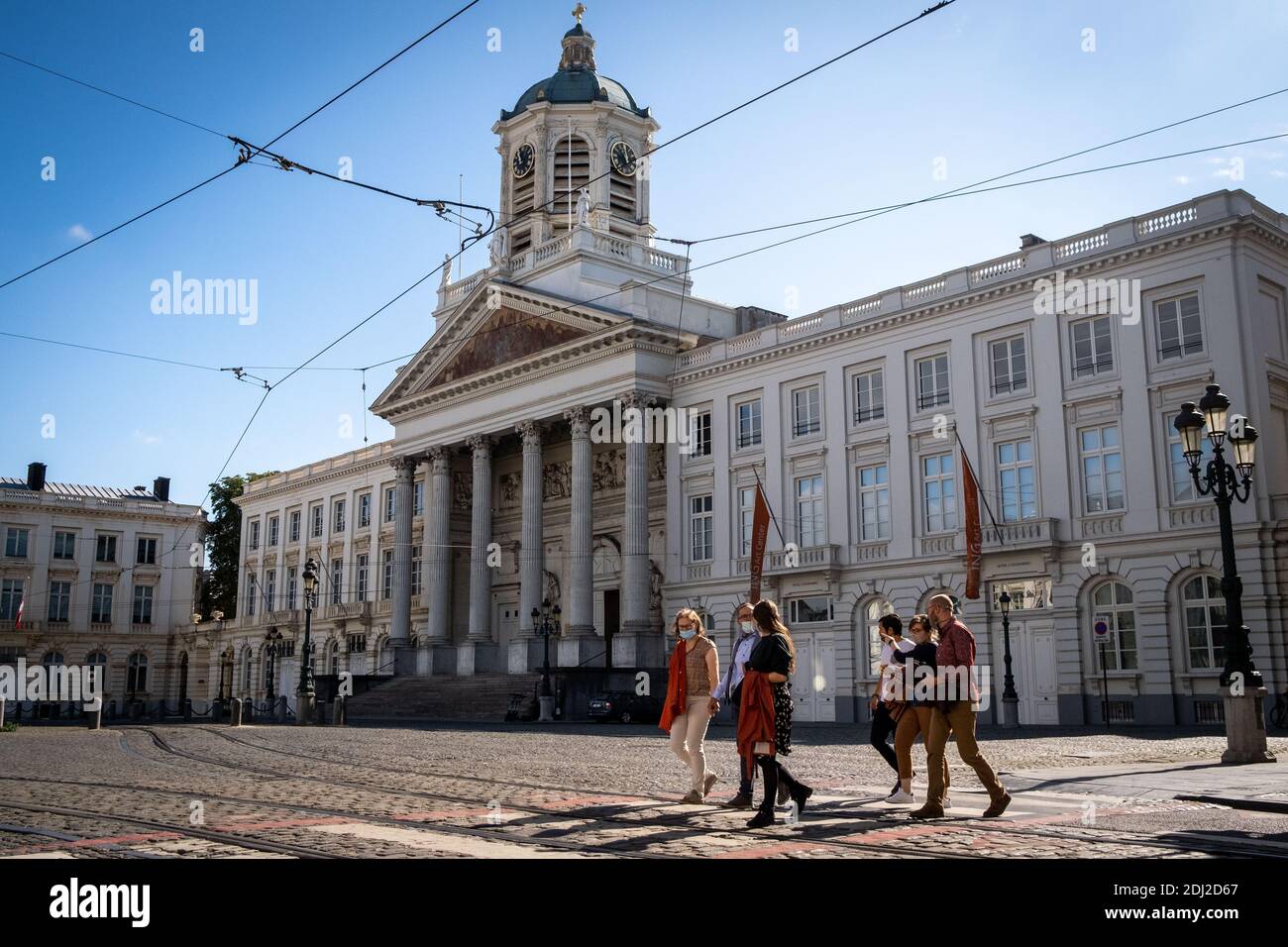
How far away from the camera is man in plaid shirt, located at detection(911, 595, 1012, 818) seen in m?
10.5

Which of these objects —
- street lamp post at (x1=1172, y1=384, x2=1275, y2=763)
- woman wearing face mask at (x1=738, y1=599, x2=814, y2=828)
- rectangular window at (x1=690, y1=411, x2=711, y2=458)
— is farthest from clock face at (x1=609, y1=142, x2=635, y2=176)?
woman wearing face mask at (x1=738, y1=599, x2=814, y2=828)

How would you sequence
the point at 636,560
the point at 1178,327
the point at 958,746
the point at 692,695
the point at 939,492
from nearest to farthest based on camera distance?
the point at 958,746
the point at 692,695
the point at 1178,327
the point at 939,492
the point at 636,560

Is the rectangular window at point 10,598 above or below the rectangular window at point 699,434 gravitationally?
below

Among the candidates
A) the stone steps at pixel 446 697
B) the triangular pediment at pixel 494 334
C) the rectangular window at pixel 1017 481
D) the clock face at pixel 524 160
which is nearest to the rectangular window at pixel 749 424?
the triangular pediment at pixel 494 334

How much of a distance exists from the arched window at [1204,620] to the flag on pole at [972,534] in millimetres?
5445

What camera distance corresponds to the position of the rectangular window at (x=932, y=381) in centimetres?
3856

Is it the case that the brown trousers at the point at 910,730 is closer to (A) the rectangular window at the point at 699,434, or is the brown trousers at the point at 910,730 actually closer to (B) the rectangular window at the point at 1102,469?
(B) the rectangular window at the point at 1102,469

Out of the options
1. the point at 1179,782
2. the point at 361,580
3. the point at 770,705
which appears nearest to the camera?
the point at 770,705

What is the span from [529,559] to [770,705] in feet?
128

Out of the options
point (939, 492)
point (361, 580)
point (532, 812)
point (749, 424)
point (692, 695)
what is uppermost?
point (749, 424)

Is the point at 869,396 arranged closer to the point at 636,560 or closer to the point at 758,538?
the point at 758,538

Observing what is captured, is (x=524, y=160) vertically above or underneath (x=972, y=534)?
above

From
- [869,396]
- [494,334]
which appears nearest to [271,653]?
[494,334]

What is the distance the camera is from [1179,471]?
32.5 m
